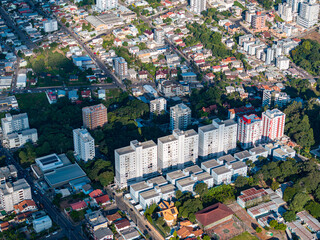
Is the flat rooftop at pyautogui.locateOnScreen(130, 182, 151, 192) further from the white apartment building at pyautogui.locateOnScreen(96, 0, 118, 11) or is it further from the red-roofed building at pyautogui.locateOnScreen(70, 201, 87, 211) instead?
the white apartment building at pyautogui.locateOnScreen(96, 0, 118, 11)

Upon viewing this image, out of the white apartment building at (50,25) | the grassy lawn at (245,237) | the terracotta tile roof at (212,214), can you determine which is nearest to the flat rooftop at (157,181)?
the terracotta tile roof at (212,214)

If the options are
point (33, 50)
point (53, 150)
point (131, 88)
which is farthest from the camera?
point (33, 50)

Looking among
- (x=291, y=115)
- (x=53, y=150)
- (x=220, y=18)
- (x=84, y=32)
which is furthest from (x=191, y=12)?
(x=53, y=150)

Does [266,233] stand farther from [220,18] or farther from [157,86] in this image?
[220,18]

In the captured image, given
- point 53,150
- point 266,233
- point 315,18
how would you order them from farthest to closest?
point 315,18 < point 53,150 < point 266,233

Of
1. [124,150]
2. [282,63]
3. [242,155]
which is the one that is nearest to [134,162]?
[124,150]

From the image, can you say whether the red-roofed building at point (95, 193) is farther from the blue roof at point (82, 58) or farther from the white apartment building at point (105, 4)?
the white apartment building at point (105, 4)
